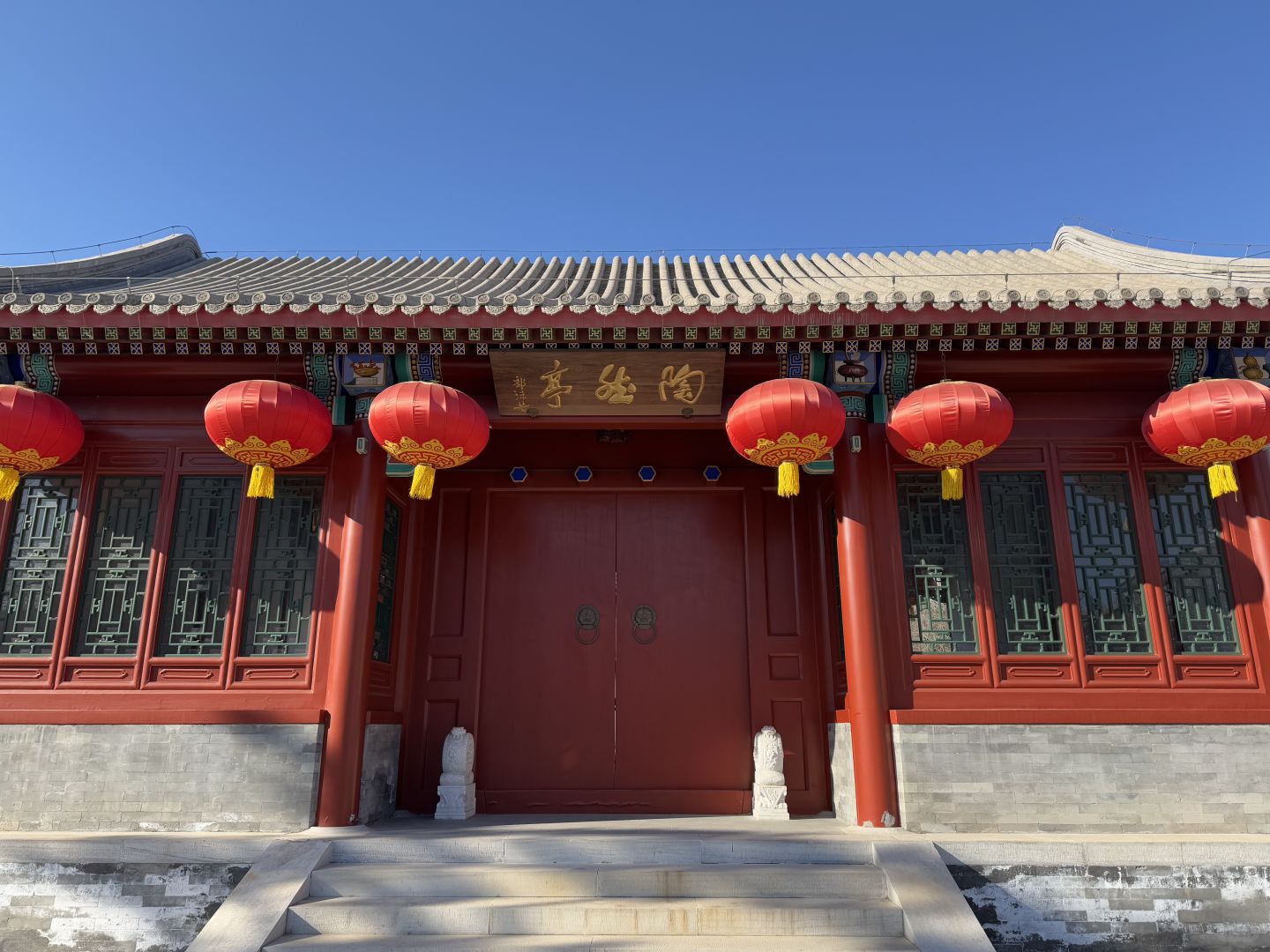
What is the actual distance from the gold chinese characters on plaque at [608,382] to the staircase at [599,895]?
9.03 feet

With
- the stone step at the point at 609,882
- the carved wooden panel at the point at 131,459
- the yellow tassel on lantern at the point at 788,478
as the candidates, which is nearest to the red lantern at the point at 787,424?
the yellow tassel on lantern at the point at 788,478

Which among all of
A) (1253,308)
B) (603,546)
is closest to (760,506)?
(603,546)

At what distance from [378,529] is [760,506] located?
9.91 ft

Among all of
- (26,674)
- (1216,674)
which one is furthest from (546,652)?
(1216,674)

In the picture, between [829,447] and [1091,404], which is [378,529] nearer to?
[829,447]

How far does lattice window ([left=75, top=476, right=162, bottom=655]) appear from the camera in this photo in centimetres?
558

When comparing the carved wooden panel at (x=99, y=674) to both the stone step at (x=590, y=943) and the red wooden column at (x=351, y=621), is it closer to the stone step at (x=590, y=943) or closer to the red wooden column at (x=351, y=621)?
the red wooden column at (x=351, y=621)

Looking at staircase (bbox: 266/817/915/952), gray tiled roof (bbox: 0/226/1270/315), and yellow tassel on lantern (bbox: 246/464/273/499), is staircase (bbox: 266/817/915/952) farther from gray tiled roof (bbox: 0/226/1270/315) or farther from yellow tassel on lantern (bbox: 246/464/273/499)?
gray tiled roof (bbox: 0/226/1270/315)

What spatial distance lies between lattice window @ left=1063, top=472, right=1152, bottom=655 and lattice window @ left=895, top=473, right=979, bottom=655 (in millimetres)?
749

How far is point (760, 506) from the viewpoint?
6.85 metres

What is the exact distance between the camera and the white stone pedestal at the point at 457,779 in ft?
19.2

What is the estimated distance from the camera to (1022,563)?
5.64 metres

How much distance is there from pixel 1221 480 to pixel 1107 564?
86 centimetres

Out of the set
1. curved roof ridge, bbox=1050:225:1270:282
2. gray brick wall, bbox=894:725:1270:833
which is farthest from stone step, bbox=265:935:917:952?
curved roof ridge, bbox=1050:225:1270:282
